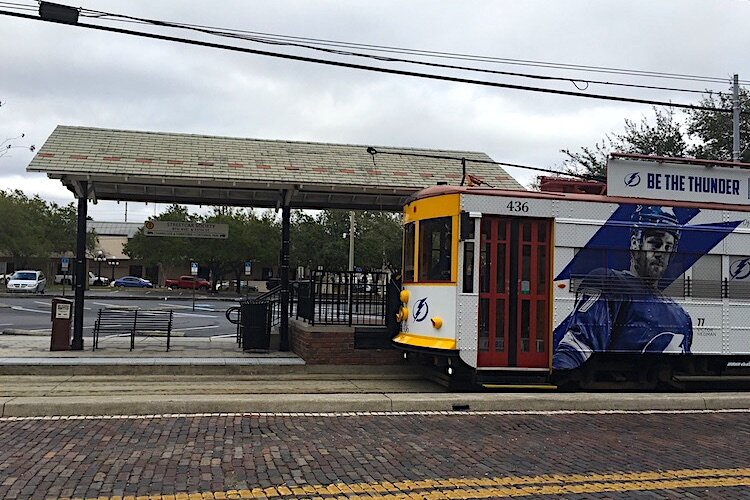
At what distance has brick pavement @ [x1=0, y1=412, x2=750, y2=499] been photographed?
18.0 feet

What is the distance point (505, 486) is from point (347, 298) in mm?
7237

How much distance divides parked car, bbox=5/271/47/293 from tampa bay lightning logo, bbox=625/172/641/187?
37930 mm

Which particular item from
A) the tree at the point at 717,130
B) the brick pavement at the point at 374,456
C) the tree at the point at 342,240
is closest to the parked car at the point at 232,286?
the tree at the point at 342,240

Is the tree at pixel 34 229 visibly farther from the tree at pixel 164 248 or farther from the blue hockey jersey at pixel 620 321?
the blue hockey jersey at pixel 620 321

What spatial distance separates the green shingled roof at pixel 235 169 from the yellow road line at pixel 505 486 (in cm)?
823

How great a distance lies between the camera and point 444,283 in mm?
10273

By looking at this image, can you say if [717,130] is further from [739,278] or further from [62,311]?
[62,311]

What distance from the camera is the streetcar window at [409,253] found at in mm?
11078

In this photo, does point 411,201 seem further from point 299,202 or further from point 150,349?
point 150,349

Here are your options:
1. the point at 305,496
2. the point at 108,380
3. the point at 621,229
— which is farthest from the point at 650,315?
the point at 108,380

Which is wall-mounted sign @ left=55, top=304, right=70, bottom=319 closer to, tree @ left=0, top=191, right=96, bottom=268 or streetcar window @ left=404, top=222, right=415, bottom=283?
streetcar window @ left=404, top=222, right=415, bottom=283

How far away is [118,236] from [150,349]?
6463 cm

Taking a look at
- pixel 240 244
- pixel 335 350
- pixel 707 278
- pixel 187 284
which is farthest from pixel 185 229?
pixel 187 284

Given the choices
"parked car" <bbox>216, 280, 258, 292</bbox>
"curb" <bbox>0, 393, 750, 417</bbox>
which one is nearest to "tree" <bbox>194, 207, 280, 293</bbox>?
"parked car" <bbox>216, 280, 258, 292</bbox>
